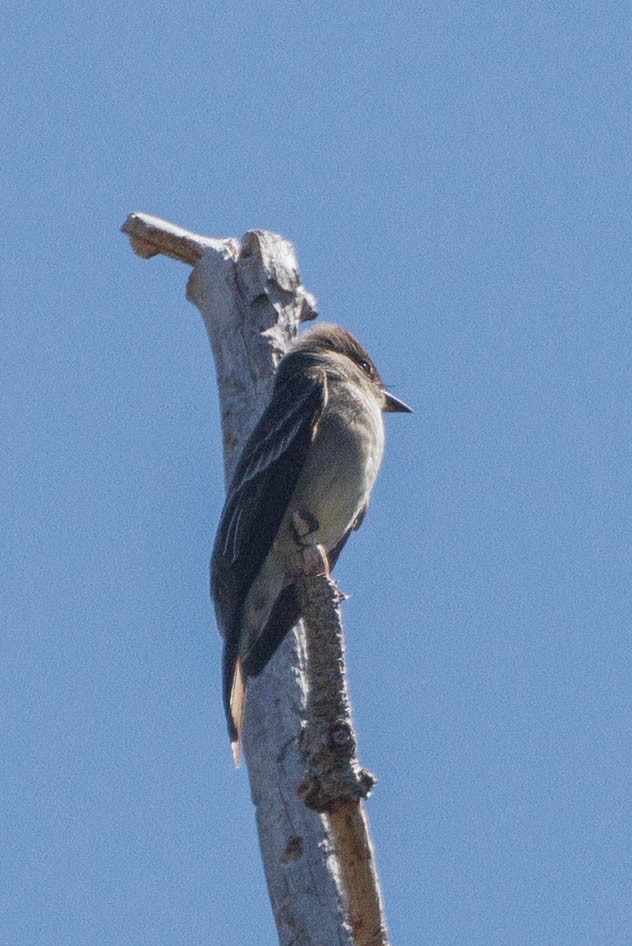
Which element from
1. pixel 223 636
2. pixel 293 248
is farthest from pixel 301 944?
pixel 293 248

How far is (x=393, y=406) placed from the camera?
30.2 feet

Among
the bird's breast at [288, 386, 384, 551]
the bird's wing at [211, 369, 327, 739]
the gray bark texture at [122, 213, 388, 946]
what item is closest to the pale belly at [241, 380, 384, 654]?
the bird's breast at [288, 386, 384, 551]

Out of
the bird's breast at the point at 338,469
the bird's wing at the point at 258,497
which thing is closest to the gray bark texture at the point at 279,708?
the bird's wing at the point at 258,497

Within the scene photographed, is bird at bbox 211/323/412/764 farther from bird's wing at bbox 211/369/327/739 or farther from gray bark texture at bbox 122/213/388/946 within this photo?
gray bark texture at bbox 122/213/388/946

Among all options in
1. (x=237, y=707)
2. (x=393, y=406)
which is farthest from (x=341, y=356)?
(x=237, y=707)

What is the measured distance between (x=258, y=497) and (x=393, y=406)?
212 centimetres

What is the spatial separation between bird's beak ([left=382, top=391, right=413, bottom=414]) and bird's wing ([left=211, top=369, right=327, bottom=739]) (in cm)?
161

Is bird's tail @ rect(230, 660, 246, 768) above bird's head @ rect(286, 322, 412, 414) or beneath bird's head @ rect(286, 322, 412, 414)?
beneath

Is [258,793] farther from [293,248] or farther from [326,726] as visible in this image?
[293,248]

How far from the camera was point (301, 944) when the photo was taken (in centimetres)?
539

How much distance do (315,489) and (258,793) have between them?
1.93m

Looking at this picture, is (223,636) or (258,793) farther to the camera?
(223,636)

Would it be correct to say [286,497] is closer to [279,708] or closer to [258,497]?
[258,497]

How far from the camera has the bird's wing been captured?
716 centimetres
